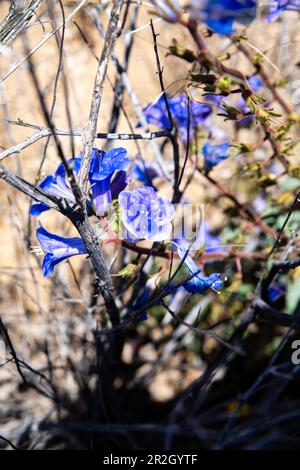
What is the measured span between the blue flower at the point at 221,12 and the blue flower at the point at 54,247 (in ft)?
1.97

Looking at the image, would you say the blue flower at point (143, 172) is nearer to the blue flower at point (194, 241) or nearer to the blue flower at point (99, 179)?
the blue flower at point (194, 241)

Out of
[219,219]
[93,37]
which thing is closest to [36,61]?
[93,37]

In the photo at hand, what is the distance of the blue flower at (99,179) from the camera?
3.08 ft

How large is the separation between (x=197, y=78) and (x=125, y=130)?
893 mm

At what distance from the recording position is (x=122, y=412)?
5.51 feet

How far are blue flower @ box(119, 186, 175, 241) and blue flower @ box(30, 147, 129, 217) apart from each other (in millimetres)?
63

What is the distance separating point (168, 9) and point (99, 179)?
1.65 feet

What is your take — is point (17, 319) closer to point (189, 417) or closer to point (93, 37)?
point (189, 417)

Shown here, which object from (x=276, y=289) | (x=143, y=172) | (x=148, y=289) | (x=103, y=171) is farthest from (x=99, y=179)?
(x=276, y=289)

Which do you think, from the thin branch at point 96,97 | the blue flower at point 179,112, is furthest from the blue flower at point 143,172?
the thin branch at point 96,97

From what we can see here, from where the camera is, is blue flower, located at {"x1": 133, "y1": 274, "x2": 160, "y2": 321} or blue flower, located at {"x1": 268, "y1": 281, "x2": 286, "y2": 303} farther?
blue flower, located at {"x1": 268, "y1": 281, "x2": 286, "y2": 303}

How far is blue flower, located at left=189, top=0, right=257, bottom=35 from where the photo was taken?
1.13m

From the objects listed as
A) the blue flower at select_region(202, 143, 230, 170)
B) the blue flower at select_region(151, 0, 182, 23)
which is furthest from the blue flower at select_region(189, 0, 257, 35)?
the blue flower at select_region(202, 143, 230, 170)

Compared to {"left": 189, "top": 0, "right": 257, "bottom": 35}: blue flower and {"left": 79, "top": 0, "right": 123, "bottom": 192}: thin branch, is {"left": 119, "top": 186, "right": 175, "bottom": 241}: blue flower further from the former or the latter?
{"left": 189, "top": 0, "right": 257, "bottom": 35}: blue flower
